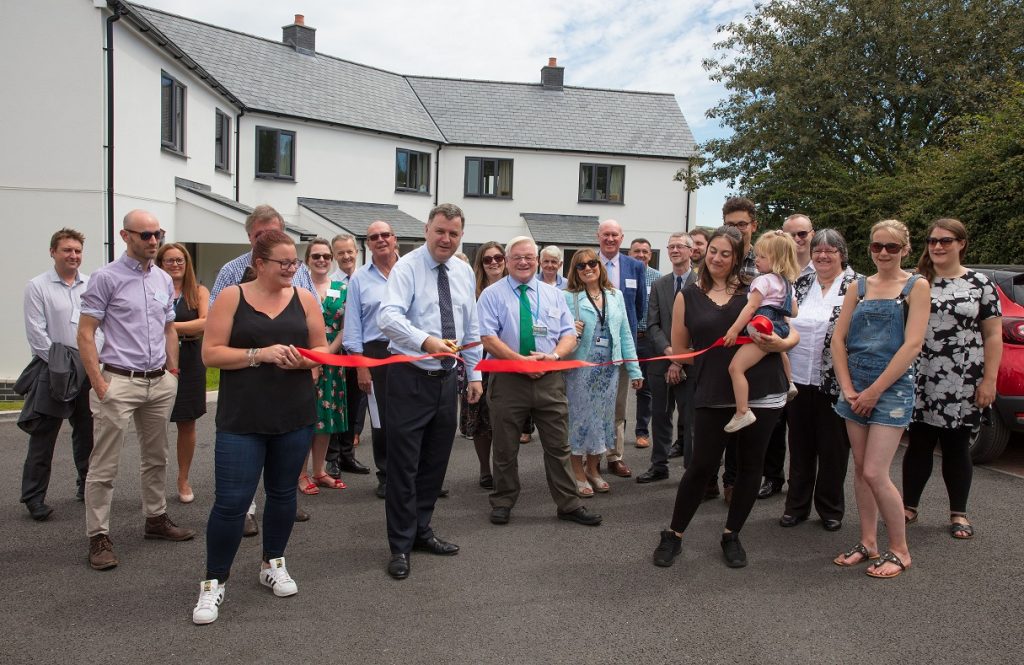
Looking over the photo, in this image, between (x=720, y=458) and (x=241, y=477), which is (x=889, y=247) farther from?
(x=241, y=477)

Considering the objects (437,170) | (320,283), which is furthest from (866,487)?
(437,170)

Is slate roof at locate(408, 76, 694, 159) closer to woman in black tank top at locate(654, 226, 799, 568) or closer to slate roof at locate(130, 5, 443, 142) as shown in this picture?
slate roof at locate(130, 5, 443, 142)

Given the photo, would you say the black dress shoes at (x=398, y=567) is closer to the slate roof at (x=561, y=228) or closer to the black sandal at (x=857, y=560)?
the black sandal at (x=857, y=560)

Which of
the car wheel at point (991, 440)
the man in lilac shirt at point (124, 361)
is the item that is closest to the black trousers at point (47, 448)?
the man in lilac shirt at point (124, 361)

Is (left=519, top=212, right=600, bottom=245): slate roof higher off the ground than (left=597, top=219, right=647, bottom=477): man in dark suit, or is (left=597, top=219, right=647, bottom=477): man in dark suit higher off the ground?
(left=519, top=212, right=600, bottom=245): slate roof

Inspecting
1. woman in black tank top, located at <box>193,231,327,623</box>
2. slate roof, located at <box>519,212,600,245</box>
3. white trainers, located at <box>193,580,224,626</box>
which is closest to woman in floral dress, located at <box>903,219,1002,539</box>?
woman in black tank top, located at <box>193,231,327,623</box>

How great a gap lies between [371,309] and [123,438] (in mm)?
1898

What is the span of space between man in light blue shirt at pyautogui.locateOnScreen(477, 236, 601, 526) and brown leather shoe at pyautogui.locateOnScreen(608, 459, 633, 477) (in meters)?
1.32

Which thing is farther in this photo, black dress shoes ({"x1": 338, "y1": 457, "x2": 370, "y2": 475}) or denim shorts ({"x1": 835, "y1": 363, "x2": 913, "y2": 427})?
black dress shoes ({"x1": 338, "y1": 457, "x2": 370, "y2": 475})

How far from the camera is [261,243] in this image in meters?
3.93

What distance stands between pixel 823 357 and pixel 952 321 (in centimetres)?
81

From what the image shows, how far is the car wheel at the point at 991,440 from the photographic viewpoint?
22.6 feet

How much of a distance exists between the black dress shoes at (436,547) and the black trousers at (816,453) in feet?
8.03

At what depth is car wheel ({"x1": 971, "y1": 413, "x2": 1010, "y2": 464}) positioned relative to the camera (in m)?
6.88
